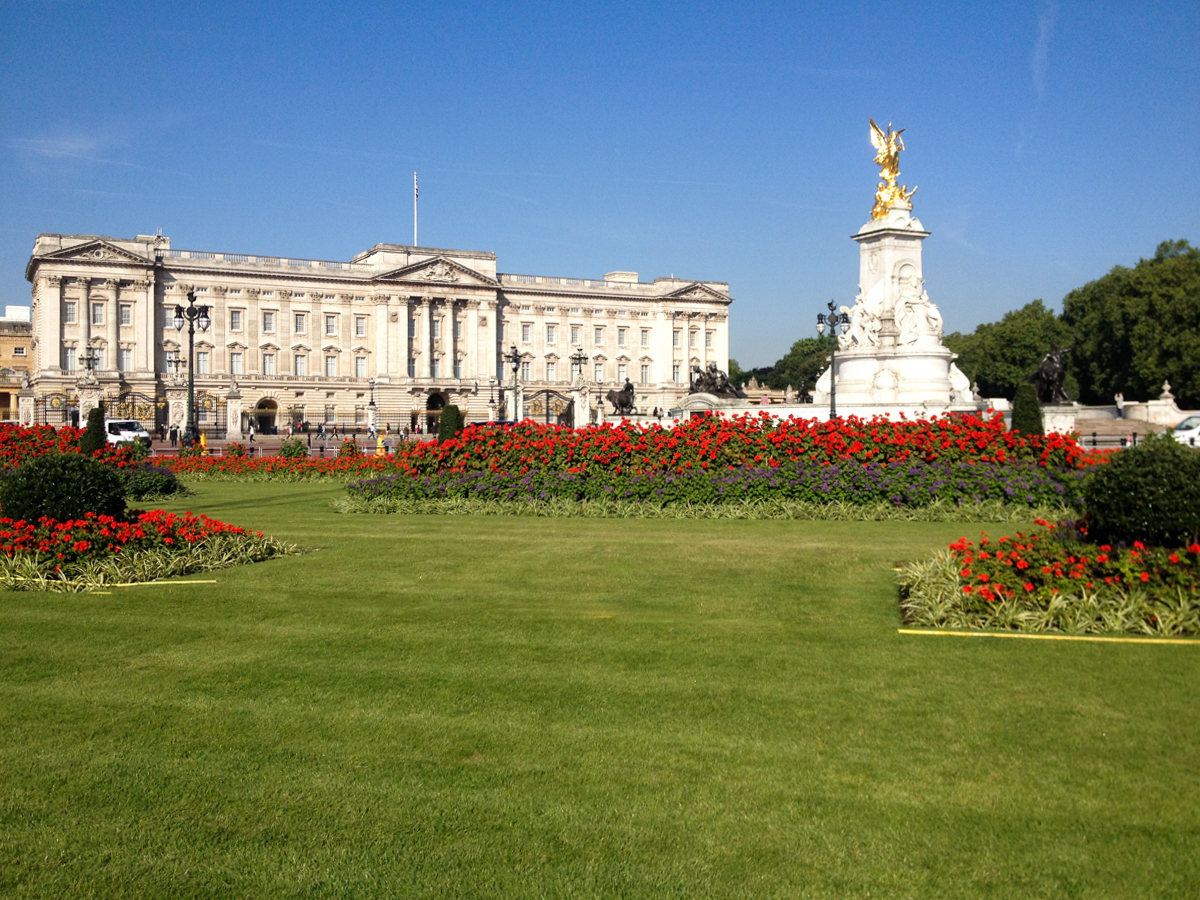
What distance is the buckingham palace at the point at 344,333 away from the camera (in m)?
76.4

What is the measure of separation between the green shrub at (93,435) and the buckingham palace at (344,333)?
4447 cm

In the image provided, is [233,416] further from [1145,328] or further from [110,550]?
[1145,328]

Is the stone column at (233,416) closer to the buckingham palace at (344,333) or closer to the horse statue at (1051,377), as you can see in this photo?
the buckingham palace at (344,333)

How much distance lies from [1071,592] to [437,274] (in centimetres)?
8299

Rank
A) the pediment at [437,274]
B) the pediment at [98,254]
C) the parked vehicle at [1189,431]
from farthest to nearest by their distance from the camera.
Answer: the pediment at [437,274] → the pediment at [98,254] → the parked vehicle at [1189,431]

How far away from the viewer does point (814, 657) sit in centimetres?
717

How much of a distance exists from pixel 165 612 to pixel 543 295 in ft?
286

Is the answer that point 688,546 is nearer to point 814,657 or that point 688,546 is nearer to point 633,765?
point 814,657

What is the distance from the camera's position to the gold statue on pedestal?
32.3 metres

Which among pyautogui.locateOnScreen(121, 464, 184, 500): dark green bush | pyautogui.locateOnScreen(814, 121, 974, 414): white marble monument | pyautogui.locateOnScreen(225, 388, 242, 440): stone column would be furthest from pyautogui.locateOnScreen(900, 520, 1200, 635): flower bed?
pyautogui.locateOnScreen(225, 388, 242, 440): stone column

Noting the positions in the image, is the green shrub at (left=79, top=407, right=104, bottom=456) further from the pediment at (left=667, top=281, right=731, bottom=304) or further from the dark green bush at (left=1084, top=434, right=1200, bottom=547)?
the pediment at (left=667, top=281, right=731, bottom=304)

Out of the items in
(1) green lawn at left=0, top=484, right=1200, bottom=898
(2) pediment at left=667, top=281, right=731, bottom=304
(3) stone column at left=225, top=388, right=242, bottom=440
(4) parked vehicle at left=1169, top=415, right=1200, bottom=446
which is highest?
(2) pediment at left=667, top=281, right=731, bottom=304

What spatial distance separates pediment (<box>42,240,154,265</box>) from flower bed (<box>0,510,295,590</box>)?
73003 millimetres

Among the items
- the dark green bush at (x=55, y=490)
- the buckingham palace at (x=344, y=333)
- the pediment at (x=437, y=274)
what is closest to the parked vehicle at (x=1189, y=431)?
the dark green bush at (x=55, y=490)
